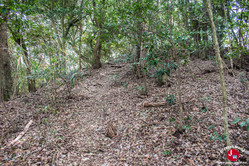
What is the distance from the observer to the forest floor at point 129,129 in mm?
3047

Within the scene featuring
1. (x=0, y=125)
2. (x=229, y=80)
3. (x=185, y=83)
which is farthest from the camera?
(x=185, y=83)

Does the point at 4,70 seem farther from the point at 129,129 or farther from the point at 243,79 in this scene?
the point at 243,79

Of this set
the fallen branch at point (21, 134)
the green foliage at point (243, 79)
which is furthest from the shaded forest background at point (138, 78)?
the fallen branch at point (21, 134)

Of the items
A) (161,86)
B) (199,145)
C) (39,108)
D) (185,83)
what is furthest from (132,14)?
(39,108)

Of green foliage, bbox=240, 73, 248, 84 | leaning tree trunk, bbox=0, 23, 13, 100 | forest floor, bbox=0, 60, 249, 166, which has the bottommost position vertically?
forest floor, bbox=0, 60, 249, 166

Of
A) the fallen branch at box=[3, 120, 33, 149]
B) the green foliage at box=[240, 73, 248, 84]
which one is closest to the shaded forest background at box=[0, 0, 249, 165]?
the green foliage at box=[240, 73, 248, 84]

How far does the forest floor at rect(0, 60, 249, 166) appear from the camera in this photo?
10.00 ft

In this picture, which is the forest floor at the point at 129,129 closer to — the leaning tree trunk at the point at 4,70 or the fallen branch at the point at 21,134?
the fallen branch at the point at 21,134

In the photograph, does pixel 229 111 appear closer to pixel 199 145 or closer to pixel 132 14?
pixel 199 145

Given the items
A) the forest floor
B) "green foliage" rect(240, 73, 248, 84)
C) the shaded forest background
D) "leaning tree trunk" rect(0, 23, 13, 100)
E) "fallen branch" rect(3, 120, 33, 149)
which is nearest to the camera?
the forest floor

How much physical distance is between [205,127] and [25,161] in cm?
433

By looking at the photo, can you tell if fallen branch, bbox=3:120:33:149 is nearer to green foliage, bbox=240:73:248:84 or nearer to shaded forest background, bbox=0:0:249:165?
Result: shaded forest background, bbox=0:0:249:165

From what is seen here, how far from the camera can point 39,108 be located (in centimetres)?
553

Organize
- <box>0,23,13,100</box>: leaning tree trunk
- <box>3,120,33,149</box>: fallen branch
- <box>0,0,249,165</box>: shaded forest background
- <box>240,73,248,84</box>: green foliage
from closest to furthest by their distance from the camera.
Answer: <box>0,0,249,165</box>: shaded forest background < <box>3,120,33,149</box>: fallen branch < <box>240,73,248,84</box>: green foliage < <box>0,23,13,100</box>: leaning tree trunk
